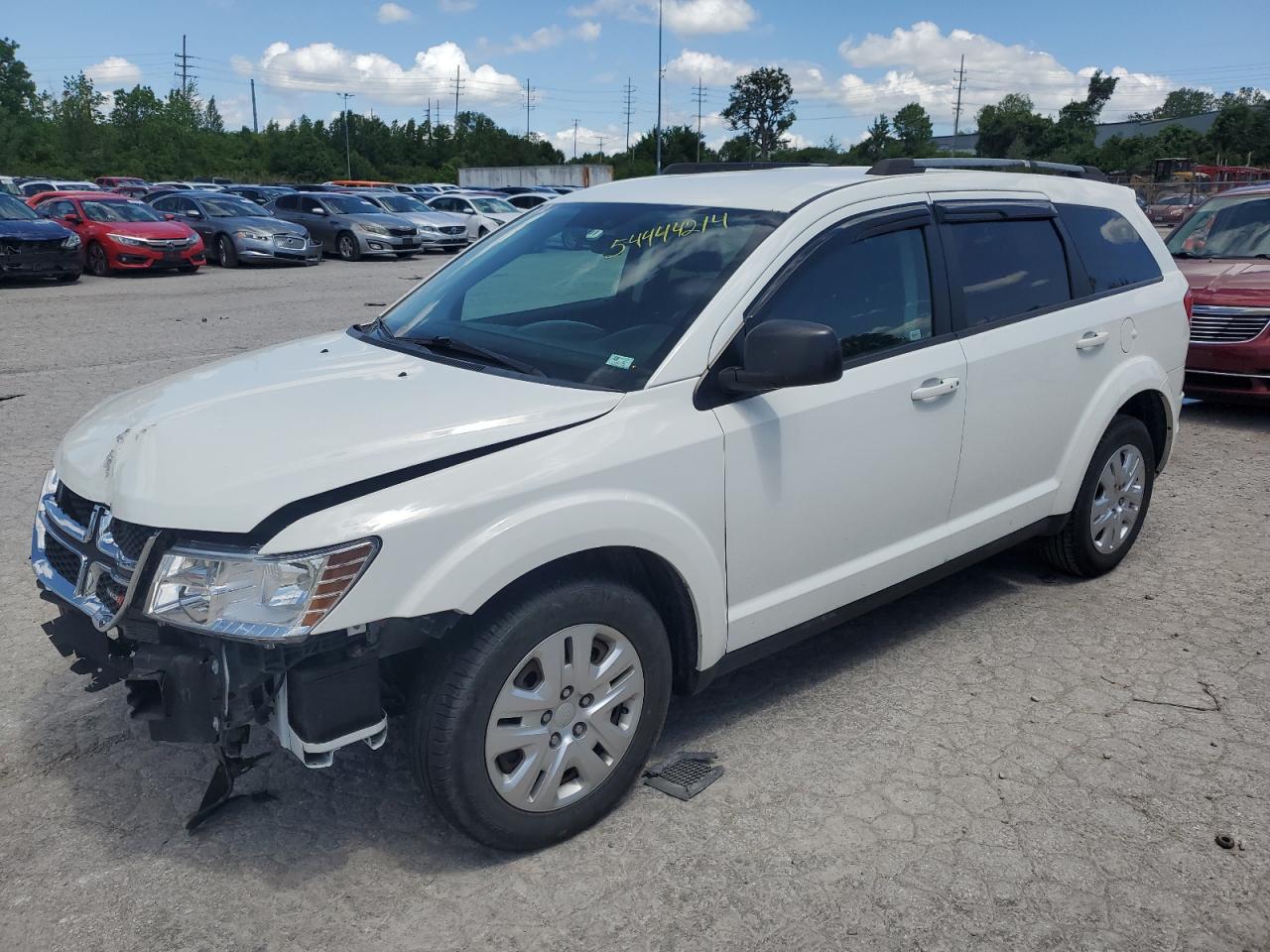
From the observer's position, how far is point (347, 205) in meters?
26.2

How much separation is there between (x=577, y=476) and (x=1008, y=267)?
2344 millimetres

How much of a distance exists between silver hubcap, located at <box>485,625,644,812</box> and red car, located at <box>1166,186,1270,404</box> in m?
7.02

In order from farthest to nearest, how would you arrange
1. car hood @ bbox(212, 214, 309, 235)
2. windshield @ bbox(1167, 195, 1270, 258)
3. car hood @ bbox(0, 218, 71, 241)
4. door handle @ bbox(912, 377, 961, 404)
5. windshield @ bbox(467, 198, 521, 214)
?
windshield @ bbox(467, 198, 521, 214) → car hood @ bbox(212, 214, 309, 235) → car hood @ bbox(0, 218, 71, 241) → windshield @ bbox(1167, 195, 1270, 258) → door handle @ bbox(912, 377, 961, 404)

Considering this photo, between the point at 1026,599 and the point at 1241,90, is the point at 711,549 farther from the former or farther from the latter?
the point at 1241,90

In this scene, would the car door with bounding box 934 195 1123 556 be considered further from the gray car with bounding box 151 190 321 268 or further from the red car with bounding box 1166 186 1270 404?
the gray car with bounding box 151 190 321 268

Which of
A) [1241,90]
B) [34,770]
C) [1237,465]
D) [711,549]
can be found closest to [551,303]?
[711,549]

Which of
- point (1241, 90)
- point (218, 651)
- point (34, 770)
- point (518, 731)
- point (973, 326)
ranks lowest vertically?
point (34, 770)

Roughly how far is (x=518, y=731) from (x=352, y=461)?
84 centimetres

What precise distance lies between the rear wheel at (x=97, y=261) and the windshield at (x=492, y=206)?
11984mm

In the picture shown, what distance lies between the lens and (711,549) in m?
3.24

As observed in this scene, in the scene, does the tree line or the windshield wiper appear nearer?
the windshield wiper

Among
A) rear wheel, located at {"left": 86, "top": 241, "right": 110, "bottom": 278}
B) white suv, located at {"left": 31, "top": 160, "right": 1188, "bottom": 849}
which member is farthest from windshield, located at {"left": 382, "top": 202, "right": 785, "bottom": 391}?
rear wheel, located at {"left": 86, "top": 241, "right": 110, "bottom": 278}

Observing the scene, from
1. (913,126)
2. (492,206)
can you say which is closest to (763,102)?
(913,126)

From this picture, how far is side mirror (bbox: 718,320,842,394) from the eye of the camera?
10.0 ft
